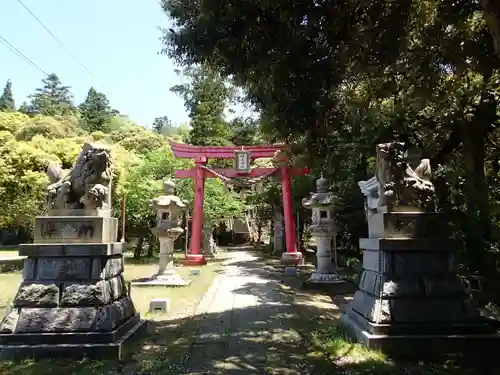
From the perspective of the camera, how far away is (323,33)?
5668mm

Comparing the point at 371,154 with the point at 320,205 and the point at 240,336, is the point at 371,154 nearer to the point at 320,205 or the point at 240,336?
the point at 320,205

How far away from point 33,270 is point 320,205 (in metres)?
7.65

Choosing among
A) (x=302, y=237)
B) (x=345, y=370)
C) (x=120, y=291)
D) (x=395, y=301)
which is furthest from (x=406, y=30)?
(x=302, y=237)

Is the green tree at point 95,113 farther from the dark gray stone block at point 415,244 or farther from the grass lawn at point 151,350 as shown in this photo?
the dark gray stone block at point 415,244

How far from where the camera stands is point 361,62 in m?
6.20

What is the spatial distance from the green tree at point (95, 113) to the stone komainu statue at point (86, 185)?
162 feet

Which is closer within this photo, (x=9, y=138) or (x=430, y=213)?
(x=430, y=213)

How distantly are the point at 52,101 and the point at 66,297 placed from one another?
65.2m

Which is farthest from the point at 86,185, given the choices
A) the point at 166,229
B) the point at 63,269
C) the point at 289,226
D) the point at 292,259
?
the point at 289,226

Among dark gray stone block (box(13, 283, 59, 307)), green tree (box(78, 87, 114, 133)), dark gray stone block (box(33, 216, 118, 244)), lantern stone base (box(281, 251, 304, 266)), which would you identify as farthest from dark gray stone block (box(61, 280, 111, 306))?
green tree (box(78, 87, 114, 133))

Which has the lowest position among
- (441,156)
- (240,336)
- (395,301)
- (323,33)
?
(240,336)

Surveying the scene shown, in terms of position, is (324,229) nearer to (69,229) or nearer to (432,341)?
(432,341)

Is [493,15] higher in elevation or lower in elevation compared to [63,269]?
higher

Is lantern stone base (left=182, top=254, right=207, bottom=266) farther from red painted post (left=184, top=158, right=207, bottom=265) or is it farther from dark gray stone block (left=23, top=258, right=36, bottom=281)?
dark gray stone block (left=23, top=258, right=36, bottom=281)
